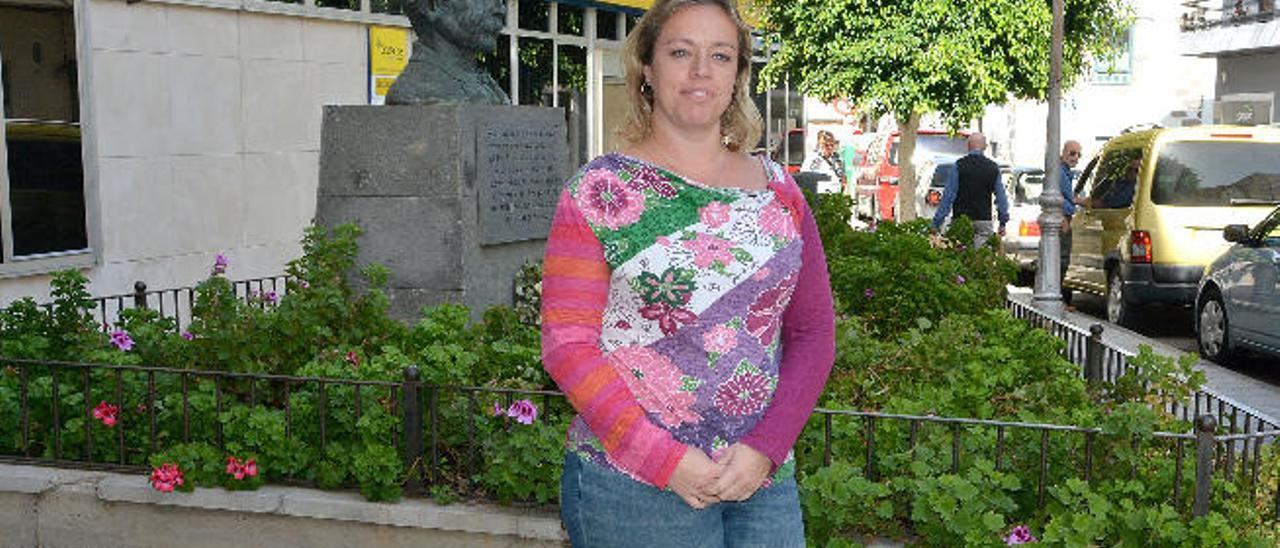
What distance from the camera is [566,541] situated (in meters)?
4.93

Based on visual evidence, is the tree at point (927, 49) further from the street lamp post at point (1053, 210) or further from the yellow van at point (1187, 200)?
the yellow van at point (1187, 200)

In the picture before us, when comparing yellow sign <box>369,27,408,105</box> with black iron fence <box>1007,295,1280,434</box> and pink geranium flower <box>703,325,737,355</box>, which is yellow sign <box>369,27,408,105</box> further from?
pink geranium flower <box>703,325,737,355</box>

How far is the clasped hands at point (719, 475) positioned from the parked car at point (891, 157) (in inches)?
934

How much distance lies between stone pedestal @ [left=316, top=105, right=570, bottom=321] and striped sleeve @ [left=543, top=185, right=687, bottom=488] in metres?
5.38

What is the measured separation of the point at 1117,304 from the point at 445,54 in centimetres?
816

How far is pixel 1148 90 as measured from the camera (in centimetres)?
4156

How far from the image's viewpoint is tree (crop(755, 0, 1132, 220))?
19.7m

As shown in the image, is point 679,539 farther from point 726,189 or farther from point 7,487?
point 7,487

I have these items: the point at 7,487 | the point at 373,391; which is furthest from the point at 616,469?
the point at 7,487

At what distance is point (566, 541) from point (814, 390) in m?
2.29

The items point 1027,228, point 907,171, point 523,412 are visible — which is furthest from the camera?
point 907,171

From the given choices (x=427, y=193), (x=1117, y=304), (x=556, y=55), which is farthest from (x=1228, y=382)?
(x=556, y=55)

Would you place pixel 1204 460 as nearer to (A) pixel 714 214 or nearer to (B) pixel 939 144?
(A) pixel 714 214

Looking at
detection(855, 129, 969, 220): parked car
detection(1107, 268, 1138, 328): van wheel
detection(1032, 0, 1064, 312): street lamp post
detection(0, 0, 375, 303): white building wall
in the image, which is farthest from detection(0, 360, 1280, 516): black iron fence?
detection(855, 129, 969, 220): parked car
